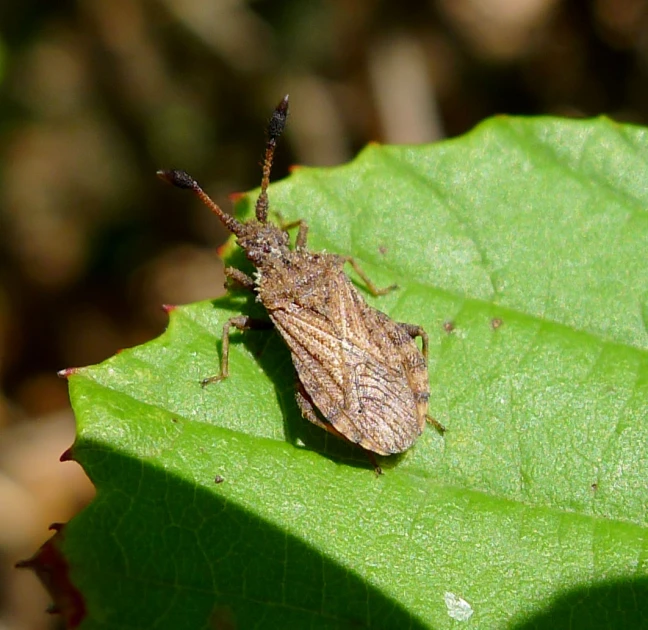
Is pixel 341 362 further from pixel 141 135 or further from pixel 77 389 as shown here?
pixel 141 135

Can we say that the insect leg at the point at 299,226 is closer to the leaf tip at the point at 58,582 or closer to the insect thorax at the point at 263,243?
the insect thorax at the point at 263,243

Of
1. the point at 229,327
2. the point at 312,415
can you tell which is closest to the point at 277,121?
the point at 229,327

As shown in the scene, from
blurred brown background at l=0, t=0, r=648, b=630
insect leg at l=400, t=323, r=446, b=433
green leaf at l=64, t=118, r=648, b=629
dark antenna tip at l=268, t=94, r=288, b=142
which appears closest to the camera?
→ green leaf at l=64, t=118, r=648, b=629

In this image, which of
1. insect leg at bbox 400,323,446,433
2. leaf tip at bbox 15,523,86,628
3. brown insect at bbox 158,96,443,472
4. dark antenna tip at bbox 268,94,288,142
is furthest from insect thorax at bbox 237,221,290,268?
leaf tip at bbox 15,523,86,628

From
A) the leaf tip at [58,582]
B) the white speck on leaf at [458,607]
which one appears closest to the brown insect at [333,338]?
the white speck on leaf at [458,607]

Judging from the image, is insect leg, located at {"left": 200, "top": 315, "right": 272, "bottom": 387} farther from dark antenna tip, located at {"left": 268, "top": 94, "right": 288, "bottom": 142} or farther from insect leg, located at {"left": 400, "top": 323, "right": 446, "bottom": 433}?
dark antenna tip, located at {"left": 268, "top": 94, "right": 288, "bottom": 142}

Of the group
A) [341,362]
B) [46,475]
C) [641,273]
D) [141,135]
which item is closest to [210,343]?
[341,362]
